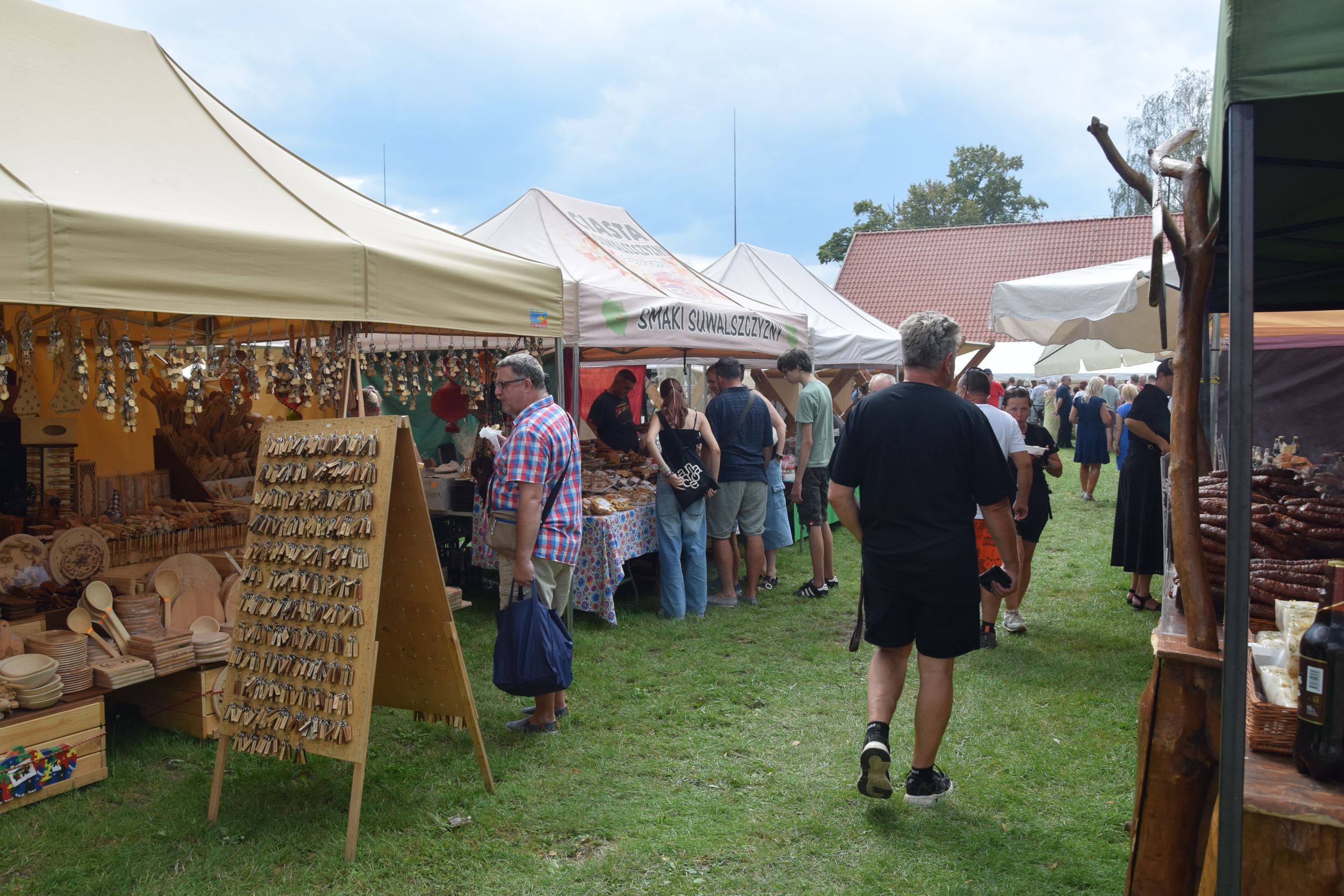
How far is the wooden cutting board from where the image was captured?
430 cm

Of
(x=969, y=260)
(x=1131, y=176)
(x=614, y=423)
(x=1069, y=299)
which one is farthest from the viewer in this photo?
(x=969, y=260)

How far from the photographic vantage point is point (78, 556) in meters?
4.21

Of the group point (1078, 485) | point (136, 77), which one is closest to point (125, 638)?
point (136, 77)

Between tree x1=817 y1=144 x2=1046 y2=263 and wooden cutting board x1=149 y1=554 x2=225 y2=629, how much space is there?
174 ft

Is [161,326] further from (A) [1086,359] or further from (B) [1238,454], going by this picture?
(A) [1086,359]

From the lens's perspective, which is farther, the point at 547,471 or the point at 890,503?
the point at 547,471

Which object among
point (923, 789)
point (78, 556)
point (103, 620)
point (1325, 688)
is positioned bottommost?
point (923, 789)

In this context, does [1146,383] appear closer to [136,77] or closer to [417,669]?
[417,669]

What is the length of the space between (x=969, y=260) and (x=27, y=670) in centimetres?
3463

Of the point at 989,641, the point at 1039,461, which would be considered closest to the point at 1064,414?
the point at 1039,461

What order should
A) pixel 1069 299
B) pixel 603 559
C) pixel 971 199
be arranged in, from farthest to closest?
pixel 971 199
pixel 603 559
pixel 1069 299

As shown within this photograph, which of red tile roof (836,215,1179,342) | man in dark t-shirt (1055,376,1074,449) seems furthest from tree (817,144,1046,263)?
man in dark t-shirt (1055,376,1074,449)

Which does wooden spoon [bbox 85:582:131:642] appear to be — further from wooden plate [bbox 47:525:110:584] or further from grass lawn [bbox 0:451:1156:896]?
grass lawn [bbox 0:451:1156:896]

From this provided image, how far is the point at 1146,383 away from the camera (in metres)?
6.20
